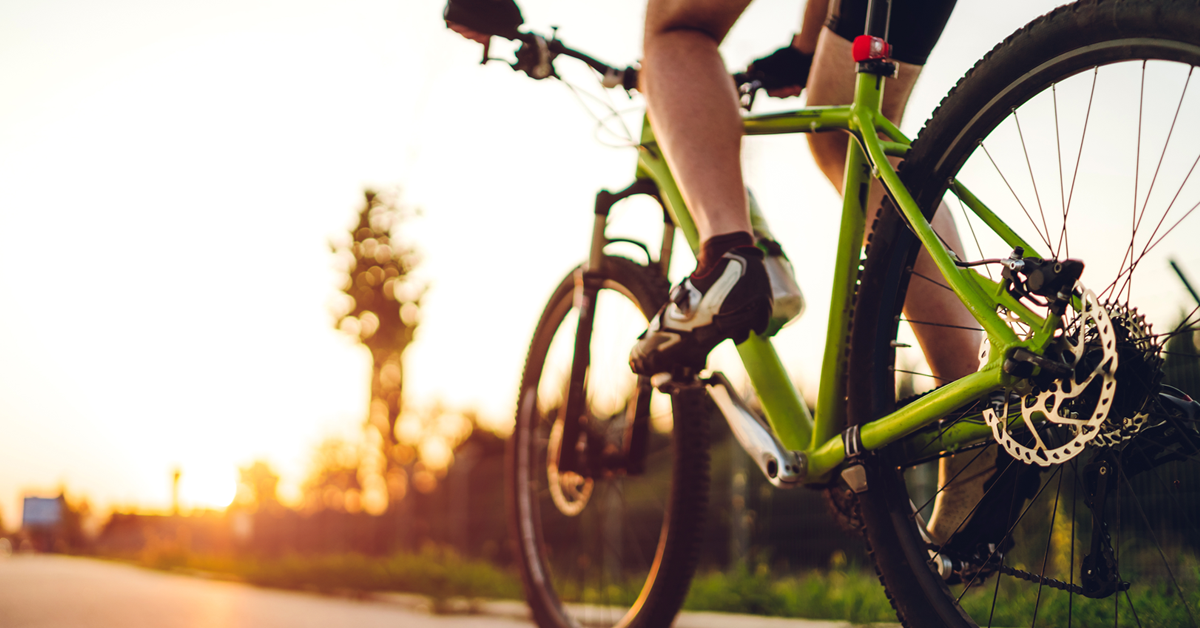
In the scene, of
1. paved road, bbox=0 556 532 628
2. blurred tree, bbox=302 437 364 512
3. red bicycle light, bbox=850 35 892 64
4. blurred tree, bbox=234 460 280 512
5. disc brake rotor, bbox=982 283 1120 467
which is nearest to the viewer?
disc brake rotor, bbox=982 283 1120 467

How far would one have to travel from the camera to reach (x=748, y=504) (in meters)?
7.52

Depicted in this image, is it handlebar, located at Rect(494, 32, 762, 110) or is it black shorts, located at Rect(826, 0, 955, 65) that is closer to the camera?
black shorts, located at Rect(826, 0, 955, 65)

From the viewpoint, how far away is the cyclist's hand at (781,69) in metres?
1.95

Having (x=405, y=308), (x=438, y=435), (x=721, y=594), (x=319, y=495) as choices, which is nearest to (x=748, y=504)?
(x=721, y=594)

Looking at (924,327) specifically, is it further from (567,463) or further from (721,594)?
(721,594)

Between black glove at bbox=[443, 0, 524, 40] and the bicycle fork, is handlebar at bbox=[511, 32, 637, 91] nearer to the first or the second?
black glove at bbox=[443, 0, 524, 40]

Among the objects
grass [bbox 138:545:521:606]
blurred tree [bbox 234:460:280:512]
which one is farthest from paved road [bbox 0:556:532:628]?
blurred tree [bbox 234:460:280:512]

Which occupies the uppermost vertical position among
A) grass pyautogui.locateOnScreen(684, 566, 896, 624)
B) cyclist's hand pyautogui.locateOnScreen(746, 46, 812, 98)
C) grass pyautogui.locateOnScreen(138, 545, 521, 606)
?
cyclist's hand pyautogui.locateOnScreen(746, 46, 812, 98)

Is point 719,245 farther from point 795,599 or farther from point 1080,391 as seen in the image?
point 795,599

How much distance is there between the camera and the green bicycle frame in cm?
102

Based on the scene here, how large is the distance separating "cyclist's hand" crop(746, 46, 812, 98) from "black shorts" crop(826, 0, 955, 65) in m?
0.34

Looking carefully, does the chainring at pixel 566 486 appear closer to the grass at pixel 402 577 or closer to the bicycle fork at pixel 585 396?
the bicycle fork at pixel 585 396

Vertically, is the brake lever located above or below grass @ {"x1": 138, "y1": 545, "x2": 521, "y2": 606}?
above

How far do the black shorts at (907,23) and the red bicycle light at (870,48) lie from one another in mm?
224
